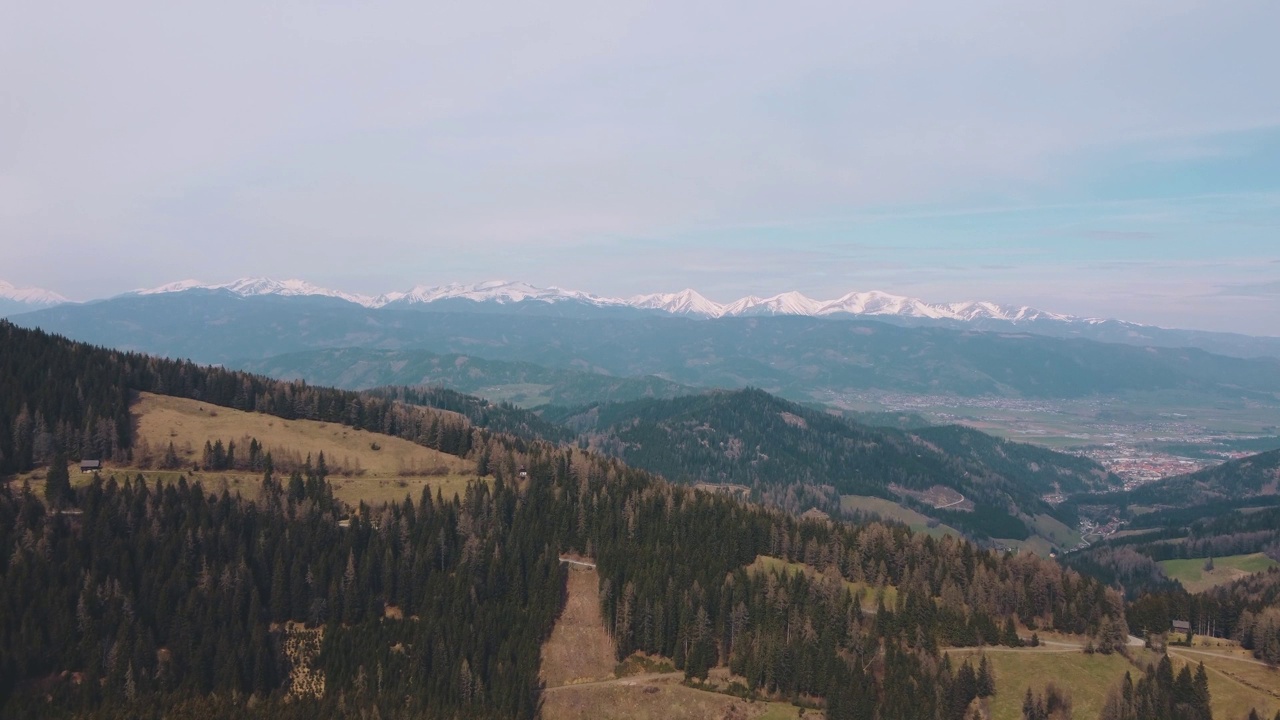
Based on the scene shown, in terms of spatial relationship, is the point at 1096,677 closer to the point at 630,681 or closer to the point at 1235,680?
the point at 1235,680

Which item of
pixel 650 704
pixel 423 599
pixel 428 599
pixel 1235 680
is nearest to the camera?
pixel 1235 680

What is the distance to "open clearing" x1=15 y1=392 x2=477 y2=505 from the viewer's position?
167000 mm

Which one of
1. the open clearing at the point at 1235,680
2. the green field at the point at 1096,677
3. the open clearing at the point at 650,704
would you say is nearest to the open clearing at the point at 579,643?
the open clearing at the point at 650,704

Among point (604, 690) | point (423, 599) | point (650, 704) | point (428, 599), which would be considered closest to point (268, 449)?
point (423, 599)

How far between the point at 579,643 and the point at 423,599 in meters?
30.6

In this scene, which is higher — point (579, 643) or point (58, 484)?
point (58, 484)

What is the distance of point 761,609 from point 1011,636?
1683 inches

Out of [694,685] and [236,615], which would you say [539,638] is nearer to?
[694,685]

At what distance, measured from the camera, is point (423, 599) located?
14250 cm

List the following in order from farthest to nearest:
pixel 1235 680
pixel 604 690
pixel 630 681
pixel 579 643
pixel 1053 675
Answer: pixel 579 643, pixel 630 681, pixel 604 690, pixel 1053 675, pixel 1235 680

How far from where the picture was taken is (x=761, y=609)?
14062 centimetres

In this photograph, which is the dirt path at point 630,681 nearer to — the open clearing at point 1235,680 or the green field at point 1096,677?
the green field at point 1096,677

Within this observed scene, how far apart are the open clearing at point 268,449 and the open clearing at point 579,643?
4245cm

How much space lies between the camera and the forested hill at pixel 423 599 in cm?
11456
